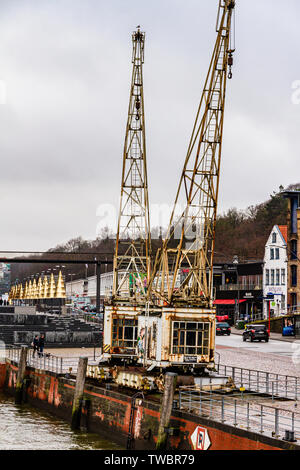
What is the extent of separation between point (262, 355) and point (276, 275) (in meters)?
43.6

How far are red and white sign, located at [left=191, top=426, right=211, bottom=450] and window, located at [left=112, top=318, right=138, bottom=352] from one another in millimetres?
19698

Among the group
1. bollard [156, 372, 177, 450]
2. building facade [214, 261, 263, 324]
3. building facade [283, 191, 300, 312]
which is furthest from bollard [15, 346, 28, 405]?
building facade [214, 261, 263, 324]

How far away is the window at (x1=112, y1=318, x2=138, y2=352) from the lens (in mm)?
46875

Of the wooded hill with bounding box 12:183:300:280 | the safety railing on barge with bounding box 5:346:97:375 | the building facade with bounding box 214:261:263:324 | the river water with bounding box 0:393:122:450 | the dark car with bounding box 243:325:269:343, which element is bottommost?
the river water with bounding box 0:393:122:450

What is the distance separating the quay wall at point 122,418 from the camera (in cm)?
2456

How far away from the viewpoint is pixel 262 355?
2331 inches

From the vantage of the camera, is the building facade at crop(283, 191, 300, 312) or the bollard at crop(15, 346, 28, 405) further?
the building facade at crop(283, 191, 300, 312)

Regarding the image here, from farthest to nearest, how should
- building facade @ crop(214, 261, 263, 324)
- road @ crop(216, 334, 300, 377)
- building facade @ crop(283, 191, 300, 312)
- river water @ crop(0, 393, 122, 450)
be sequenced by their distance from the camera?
building facade @ crop(214, 261, 263, 324), building facade @ crop(283, 191, 300, 312), road @ crop(216, 334, 300, 377), river water @ crop(0, 393, 122, 450)

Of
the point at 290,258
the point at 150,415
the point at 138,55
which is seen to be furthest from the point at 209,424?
the point at 290,258

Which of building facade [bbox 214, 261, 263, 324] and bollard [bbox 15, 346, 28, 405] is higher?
building facade [bbox 214, 261, 263, 324]

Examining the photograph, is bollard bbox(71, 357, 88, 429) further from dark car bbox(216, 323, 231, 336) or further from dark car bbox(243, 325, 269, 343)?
dark car bbox(216, 323, 231, 336)

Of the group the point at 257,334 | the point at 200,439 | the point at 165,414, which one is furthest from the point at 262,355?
the point at 200,439

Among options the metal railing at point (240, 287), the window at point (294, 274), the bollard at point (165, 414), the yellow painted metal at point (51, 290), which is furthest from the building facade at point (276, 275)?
the bollard at point (165, 414)

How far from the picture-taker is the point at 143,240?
61.7m
